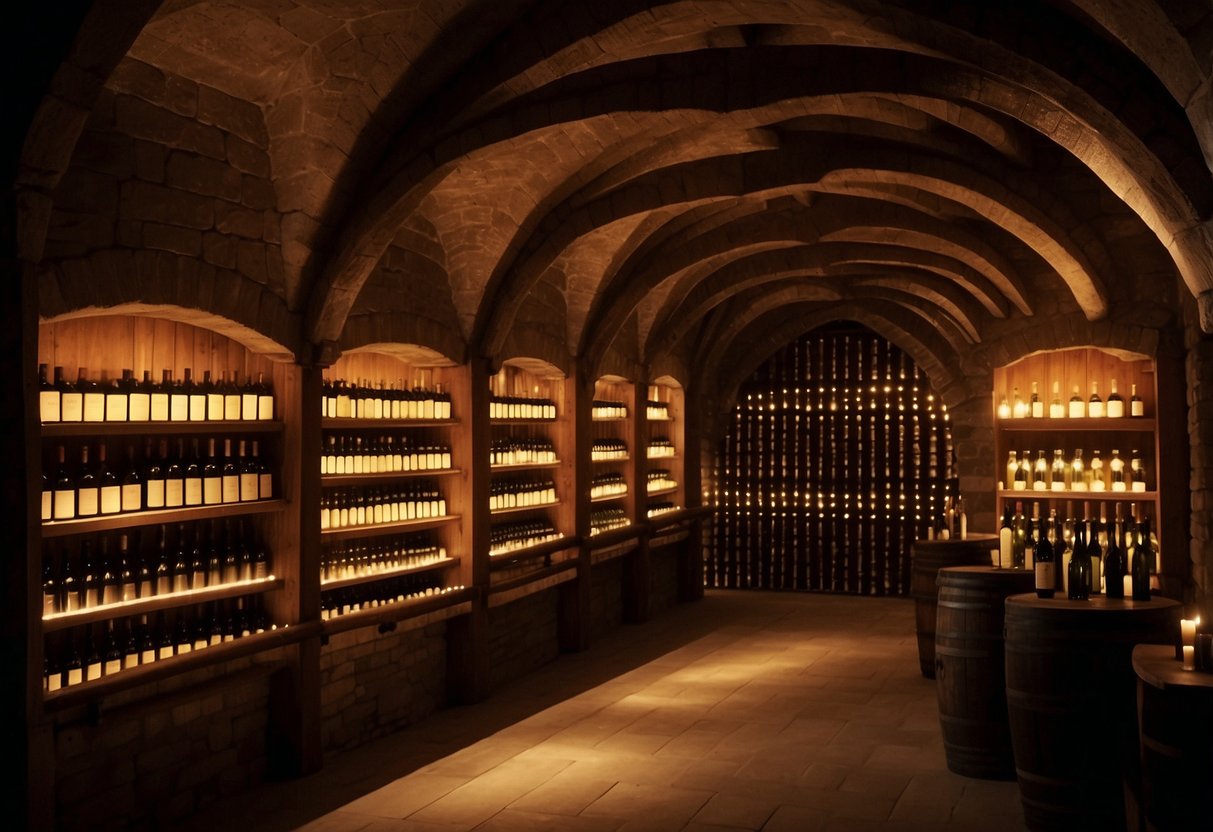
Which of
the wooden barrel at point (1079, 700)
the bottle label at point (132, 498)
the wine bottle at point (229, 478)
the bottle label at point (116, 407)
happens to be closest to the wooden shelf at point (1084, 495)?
the wooden barrel at point (1079, 700)

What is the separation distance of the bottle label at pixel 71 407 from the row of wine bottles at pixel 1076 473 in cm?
673

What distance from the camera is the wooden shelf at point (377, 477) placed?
20.7ft

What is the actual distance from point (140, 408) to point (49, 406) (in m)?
0.51

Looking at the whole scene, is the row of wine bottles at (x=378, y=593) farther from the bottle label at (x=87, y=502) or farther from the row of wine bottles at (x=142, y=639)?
the bottle label at (x=87, y=502)

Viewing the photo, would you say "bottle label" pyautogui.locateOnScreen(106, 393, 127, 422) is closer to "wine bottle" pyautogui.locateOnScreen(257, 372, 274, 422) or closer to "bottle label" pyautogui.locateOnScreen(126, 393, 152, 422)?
"bottle label" pyautogui.locateOnScreen(126, 393, 152, 422)

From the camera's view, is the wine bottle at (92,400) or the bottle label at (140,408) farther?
the bottle label at (140,408)

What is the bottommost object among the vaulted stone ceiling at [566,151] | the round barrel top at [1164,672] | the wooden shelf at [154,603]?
the round barrel top at [1164,672]

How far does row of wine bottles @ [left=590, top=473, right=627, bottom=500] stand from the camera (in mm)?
10336

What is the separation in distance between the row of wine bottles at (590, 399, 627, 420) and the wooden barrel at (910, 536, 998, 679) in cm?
350

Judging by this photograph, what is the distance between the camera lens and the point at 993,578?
5.16 m

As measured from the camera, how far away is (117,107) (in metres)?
4.61

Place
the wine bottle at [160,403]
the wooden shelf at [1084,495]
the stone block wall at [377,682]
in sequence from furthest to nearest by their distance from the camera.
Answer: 1. the wooden shelf at [1084,495]
2. the stone block wall at [377,682]
3. the wine bottle at [160,403]

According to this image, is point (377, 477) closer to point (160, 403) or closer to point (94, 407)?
point (160, 403)

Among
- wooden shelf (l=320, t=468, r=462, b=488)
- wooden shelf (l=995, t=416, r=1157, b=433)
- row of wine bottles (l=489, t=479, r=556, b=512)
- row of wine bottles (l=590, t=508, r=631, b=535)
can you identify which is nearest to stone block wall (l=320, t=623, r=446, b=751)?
wooden shelf (l=320, t=468, r=462, b=488)
